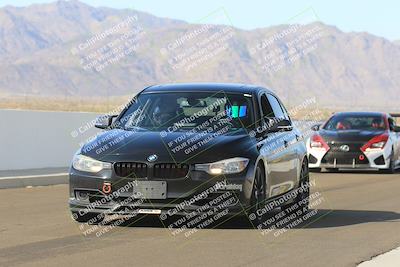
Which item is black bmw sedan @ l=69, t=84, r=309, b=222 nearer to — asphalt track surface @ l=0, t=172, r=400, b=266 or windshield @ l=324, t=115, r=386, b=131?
asphalt track surface @ l=0, t=172, r=400, b=266

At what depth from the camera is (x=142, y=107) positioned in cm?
1130

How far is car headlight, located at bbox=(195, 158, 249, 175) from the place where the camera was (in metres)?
9.78

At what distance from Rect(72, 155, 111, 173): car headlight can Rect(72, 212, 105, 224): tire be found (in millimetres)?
582

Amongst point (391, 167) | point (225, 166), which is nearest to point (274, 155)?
point (225, 166)

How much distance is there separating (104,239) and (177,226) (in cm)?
123

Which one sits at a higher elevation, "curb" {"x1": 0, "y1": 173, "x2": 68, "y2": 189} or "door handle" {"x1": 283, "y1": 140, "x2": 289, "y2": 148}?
"door handle" {"x1": 283, "y1": 140, "x2": 289, "y2": 148}

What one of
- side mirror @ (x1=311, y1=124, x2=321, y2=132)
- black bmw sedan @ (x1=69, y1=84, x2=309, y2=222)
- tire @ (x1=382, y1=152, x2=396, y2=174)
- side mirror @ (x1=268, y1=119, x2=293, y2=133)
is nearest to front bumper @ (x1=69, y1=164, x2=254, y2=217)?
black bmw sedan @ (x1=69, y1=84, x2=309, y2=222)

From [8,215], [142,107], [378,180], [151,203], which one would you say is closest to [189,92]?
[142,107]

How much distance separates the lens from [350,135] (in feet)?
74.1

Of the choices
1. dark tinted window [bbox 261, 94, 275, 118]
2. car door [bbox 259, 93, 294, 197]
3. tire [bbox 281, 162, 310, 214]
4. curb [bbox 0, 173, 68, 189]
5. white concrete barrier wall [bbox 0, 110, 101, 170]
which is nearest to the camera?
car door [bbox 259, 93, 294, 197]

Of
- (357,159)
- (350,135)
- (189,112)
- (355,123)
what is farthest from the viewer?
(355,123)

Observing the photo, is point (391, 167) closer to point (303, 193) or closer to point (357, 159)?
point (357, 159)

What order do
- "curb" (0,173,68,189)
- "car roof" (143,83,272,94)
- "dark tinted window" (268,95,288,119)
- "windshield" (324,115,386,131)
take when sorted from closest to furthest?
"car roof" (143,83,272,94), "dark tinted window" (268,95,288,119), "curb" (0,173,68,189), "windshield" (324,115,386,131)

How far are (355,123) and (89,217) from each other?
14457 mm
